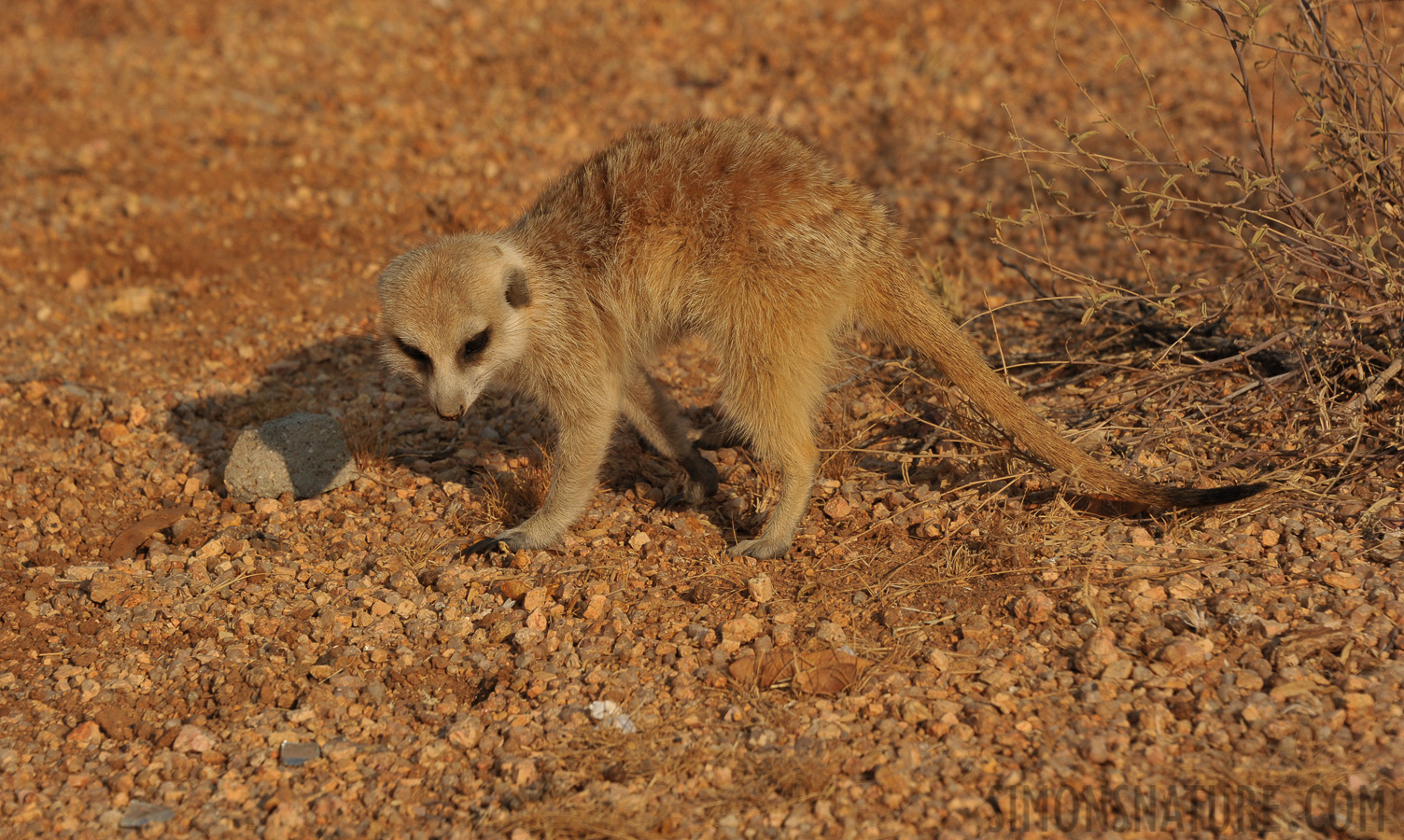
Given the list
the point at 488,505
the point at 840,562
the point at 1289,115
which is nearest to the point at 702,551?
the point at 840,562

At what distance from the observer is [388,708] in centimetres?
295

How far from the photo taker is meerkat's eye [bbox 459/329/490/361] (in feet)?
11.8

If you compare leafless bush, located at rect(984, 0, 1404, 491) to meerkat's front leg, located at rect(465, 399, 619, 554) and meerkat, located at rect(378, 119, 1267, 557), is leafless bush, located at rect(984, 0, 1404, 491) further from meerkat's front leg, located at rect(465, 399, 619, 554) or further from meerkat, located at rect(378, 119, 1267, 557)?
meerkat's front leg, located at rect(465, 399, 619, 554)

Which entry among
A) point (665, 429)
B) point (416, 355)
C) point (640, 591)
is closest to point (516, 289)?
point (416, 355)

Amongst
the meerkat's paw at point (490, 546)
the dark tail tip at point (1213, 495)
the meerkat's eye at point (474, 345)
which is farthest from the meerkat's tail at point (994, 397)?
the meerkat's paw at point (490, 546)

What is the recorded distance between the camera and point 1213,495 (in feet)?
9.89

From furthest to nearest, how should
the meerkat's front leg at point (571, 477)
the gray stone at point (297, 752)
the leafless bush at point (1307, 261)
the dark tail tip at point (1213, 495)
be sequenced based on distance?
the meerkat's front leg at point (571, 477), the leafless bush at point (1307, 261), the dark tail tip at point (1213, 495), the gray stone at point (297, 752)

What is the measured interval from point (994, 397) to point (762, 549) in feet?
3.00

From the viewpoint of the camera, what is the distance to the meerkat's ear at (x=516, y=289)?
3.69 m

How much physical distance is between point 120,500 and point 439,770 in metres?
2.20

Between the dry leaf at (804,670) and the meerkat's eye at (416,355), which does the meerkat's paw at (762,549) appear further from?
the meerkat's eye at (416,355)

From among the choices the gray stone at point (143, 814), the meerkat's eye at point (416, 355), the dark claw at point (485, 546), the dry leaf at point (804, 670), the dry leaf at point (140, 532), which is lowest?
the gray stone at point (143, 814)

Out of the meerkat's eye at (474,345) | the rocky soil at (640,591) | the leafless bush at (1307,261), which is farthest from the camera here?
the meerkat's eye at (474,345)

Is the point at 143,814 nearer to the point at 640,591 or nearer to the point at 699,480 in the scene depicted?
the point at 640,591
